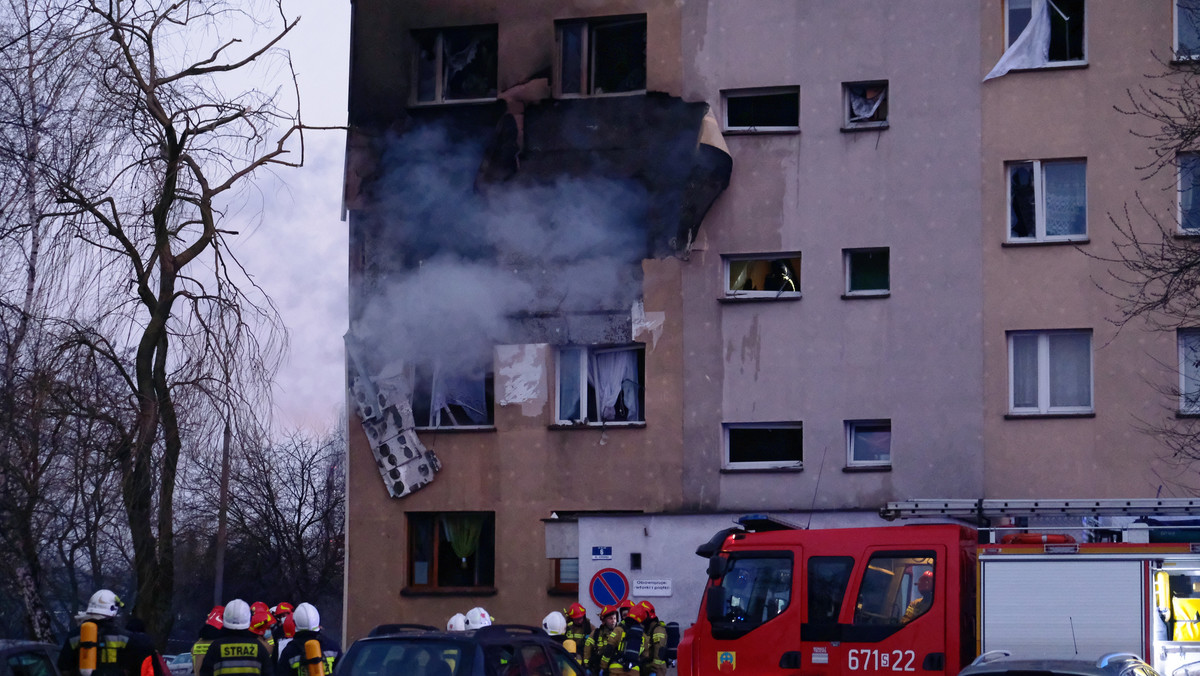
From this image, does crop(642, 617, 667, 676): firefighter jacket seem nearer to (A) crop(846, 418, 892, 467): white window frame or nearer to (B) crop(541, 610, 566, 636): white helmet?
(B) crop(541, 610, 566, 636): white helmet

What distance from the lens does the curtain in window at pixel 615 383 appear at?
22.3 m

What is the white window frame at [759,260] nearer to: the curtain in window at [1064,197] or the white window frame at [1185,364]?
the curtain in window at [1064,197]

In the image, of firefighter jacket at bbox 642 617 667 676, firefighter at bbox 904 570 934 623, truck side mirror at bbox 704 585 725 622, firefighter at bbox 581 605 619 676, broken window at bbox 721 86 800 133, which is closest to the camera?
firefighter at bbox 904 570 934 623

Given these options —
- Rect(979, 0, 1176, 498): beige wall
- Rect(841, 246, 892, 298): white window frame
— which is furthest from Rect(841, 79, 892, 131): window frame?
Rect(841, 246, 892, 298): white window frame

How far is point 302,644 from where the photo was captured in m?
12.2

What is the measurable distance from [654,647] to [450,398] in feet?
24.6

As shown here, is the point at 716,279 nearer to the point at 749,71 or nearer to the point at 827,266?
the point at 827,266

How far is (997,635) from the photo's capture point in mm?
11781

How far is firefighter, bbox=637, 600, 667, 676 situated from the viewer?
1650 centimetres

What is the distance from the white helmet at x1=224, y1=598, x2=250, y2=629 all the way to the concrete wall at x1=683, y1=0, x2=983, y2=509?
433 inches

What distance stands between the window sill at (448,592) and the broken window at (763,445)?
431 centimetres

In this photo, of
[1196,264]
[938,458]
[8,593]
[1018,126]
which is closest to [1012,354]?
[938,458]

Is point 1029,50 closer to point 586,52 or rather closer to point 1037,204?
point 1037,204

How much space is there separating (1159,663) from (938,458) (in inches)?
365
